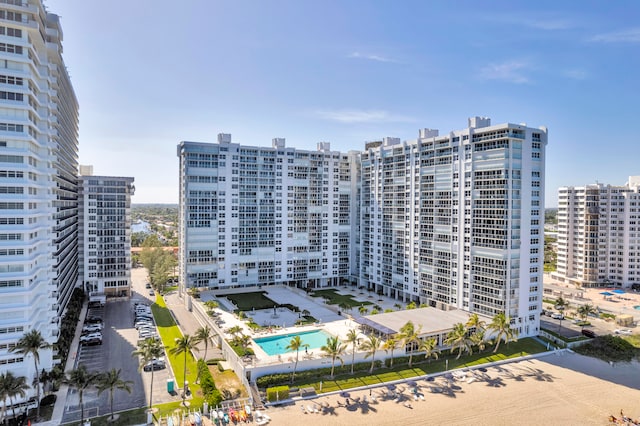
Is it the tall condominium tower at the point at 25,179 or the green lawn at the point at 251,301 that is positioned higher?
the tall condominium tower at the point at 25,179

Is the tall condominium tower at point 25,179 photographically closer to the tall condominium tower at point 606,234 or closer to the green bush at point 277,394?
the green bush at point 277,394

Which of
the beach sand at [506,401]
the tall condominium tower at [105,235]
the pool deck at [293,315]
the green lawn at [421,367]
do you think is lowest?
the beach sand at [506,401]

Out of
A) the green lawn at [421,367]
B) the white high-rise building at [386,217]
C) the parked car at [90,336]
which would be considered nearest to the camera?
the green lawn at [421,367]

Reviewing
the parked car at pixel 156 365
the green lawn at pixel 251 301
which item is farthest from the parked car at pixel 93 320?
the parked car at pixel 156 365

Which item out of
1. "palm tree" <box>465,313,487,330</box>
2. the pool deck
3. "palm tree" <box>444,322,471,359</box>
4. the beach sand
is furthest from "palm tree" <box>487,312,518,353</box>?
the pool deck

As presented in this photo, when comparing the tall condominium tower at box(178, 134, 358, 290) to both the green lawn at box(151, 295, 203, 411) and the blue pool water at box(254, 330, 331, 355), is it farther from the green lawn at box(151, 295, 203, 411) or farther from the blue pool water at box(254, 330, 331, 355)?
the blue pool water at box(254, 330, 331, 355)

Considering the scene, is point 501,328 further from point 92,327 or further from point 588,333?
point 92,327

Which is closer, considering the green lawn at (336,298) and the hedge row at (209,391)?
the hedge row at (209,391)

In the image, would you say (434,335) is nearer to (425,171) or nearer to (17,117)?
(425,171)

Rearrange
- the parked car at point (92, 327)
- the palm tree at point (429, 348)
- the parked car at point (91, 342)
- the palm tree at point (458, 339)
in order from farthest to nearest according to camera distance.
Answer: the parked car at point (92, 327) < the parked car at point (91, 342) < the palm tree at point (458, 339) < the palm tree at point (429, 348)
